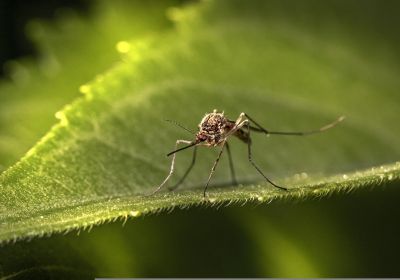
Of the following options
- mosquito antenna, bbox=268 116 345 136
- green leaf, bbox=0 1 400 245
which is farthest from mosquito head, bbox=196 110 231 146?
mosquito antenna, bbox=268 116 345 136

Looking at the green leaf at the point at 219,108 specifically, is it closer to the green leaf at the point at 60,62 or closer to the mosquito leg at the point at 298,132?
the mosquito leg at the point at 298,132

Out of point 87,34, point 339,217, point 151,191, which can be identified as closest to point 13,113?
point 87,34

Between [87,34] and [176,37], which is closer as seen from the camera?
[176,37]

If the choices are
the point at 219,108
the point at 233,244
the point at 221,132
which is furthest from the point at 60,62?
the point at 233,244

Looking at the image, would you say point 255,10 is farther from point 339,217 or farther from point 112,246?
Result: point 112,246

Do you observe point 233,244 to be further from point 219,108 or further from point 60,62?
point 60,62

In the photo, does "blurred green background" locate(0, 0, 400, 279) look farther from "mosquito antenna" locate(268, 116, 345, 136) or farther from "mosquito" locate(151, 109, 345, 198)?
"mosquito antenna" locate(268, 116, 345, 136)
